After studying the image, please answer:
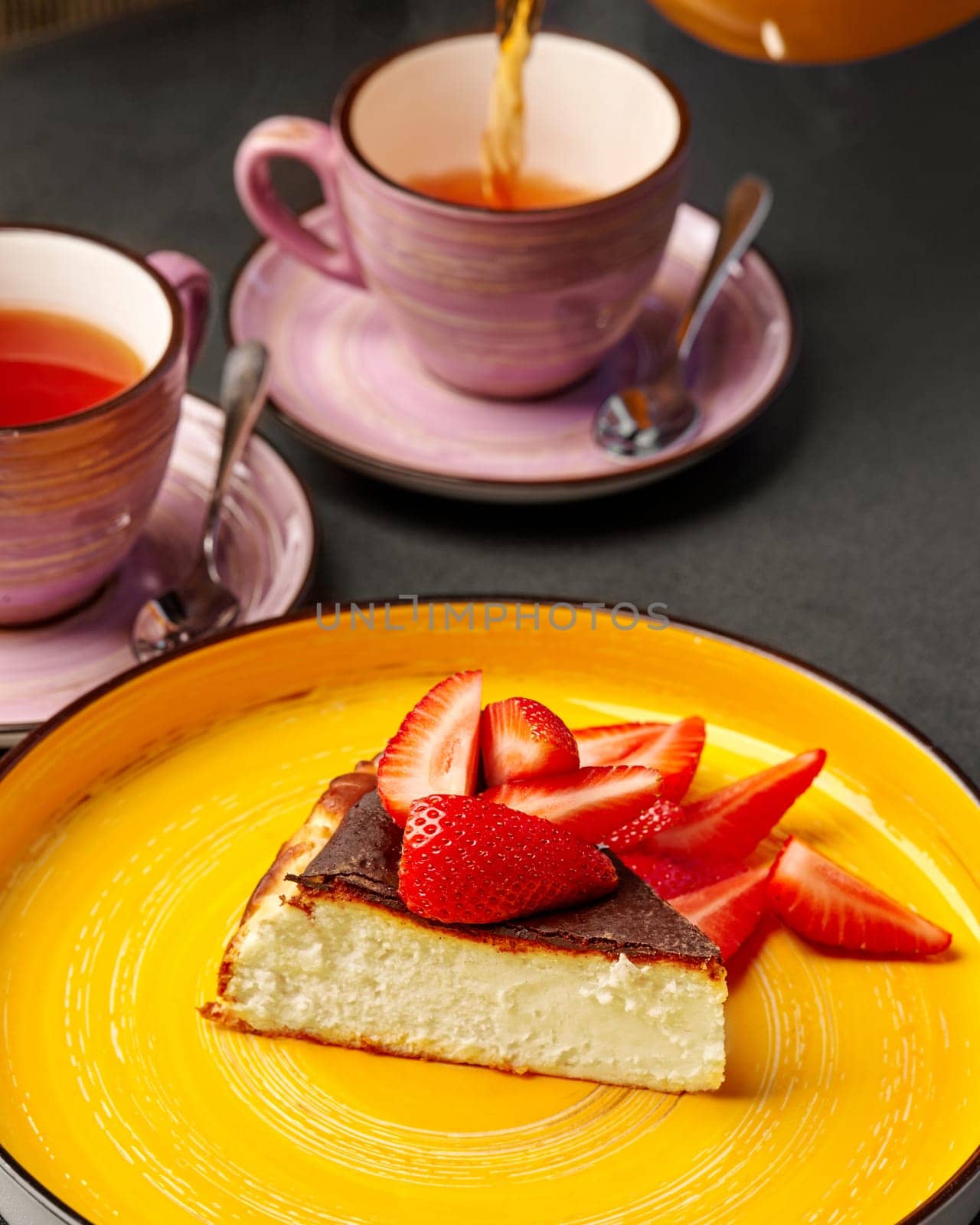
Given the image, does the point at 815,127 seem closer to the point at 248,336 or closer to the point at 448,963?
the point at 248,336

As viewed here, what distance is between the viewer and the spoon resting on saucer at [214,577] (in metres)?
1.32

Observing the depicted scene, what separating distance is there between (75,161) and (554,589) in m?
0.99

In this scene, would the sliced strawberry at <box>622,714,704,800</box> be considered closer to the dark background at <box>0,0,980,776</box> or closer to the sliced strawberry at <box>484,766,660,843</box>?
the sliced strawberry at <box>484,766,660,843</box>

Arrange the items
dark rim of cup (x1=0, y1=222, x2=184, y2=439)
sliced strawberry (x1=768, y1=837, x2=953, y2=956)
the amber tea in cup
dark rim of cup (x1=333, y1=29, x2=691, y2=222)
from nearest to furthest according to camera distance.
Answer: sliced strawberry (x1=768, y1=837, x2=953, y2=956) → dark rim of cup (x1=0, y1=222, x2=184, y2=439) → dark rim of cup (x1=333, y1=29, x2=691, y2=222) → the amber tea in cup

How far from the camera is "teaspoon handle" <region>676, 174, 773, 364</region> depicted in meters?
1.69

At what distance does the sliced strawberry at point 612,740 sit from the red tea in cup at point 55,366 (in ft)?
1.70

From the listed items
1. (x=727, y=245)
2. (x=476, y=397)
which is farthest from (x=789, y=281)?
(x=476, y=397)

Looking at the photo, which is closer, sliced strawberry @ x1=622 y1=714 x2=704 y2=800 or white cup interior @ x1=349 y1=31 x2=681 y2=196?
sliced strawberry @ x1=622 y1=714 x2=704 y2=800

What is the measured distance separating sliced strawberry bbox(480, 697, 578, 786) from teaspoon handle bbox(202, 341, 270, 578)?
41 cm

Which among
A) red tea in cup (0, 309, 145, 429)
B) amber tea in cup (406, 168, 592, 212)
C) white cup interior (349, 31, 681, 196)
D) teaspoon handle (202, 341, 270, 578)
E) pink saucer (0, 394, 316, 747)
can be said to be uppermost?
white cup interior (349, 31, 681, 196)

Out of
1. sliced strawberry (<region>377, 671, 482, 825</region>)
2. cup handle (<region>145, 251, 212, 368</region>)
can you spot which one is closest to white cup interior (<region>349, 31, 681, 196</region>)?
cup handle (<region>145, 251, 212, 368</region>)

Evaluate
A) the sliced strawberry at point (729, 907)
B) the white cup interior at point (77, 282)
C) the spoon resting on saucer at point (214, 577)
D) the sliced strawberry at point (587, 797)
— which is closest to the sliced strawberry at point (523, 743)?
the sliced strawberry at point (587, 797)

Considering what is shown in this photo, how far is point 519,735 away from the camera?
1.06m

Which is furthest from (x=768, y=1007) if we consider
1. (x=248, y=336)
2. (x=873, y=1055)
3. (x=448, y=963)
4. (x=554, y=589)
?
(x=248, y=336)
